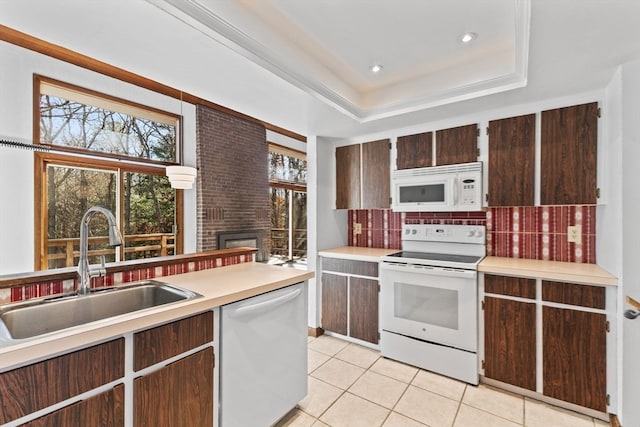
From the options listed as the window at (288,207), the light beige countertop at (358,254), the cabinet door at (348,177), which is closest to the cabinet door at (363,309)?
the light beige countertop at (358,254)

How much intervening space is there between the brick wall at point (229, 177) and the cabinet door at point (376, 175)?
2.11 m

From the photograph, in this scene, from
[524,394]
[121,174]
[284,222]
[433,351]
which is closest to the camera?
[524,394]

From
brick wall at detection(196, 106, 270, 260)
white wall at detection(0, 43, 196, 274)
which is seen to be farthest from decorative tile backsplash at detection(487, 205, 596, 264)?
white wall at detection(0, 43, 196, 274)

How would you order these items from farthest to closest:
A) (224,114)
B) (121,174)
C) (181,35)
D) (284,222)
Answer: (284,222)
(224,114)
(121,174)
(181,35)

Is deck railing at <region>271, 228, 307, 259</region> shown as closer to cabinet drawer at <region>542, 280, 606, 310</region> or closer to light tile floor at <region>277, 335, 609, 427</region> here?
light tile floor at <region>277, 335, 609, 427</region>

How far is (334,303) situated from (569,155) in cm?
248

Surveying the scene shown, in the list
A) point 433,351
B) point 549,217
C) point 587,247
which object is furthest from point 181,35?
point 587,247

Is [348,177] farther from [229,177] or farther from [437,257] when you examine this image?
[229,177]

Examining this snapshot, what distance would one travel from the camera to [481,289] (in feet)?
7.68

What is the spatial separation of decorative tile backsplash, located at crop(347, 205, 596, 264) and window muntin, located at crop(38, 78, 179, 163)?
341 centimetres

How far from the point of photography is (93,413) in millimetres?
1075

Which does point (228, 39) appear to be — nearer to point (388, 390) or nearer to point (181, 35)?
point (181, 35)

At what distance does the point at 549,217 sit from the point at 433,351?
61.4 inches

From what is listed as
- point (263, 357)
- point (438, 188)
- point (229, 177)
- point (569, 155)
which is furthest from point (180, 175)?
point (569, 155)
